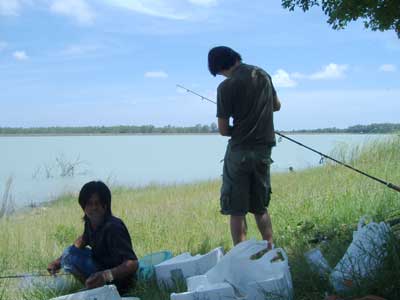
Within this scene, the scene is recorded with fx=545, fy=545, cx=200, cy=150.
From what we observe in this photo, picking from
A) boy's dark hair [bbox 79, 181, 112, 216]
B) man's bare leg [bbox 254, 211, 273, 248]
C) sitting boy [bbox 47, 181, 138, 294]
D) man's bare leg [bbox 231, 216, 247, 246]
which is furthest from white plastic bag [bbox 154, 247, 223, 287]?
man's bare leg [bbox 254, 211, 273, 248]

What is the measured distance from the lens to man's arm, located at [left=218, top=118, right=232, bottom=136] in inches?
171

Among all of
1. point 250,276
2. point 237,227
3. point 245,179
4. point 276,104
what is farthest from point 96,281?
point 276,104

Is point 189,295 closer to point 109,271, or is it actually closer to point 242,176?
point 109,271

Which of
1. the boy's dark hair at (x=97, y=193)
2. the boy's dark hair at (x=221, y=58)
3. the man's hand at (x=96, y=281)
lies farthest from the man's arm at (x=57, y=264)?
the boy's dark hair at (x=221, y=58)

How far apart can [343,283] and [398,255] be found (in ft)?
1.11

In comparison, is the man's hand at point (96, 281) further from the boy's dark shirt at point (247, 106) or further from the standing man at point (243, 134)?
the boy's dark shirt at point (247, 106)

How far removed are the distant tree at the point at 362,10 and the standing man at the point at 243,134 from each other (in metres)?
0.71

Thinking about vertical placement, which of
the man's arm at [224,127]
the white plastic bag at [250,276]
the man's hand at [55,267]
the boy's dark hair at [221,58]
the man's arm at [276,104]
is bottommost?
the man's hand at [55,267]

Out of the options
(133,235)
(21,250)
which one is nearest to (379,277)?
(133,235)

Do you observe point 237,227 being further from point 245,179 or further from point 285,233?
point 285,233

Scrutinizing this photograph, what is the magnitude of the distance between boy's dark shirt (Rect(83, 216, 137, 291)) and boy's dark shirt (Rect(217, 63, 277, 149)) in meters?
1.16

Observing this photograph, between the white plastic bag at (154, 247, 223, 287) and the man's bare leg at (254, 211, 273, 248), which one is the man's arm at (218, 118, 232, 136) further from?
the white plastic bag at (154, 247, 223, 287)

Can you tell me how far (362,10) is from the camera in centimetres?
378

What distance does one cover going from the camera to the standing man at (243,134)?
14.0ft
